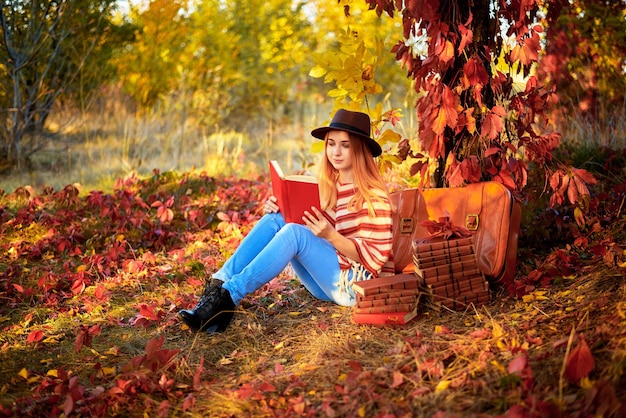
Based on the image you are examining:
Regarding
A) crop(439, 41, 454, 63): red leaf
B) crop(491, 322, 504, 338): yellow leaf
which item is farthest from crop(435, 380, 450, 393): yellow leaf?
crop(439, 41, 454, 63): red leaf

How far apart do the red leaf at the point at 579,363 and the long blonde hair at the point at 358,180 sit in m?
1.22

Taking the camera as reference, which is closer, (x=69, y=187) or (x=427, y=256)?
(x=427, y=256)

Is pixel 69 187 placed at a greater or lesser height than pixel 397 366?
greater

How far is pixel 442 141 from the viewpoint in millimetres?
3070

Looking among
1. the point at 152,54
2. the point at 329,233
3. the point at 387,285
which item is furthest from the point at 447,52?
the point at 152,54

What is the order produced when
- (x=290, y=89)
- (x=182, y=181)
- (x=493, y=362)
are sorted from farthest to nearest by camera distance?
(x=290, y=89), (x=182, y=181), (x=493, y=362)

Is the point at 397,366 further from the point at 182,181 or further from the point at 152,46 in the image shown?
the point at 152,46

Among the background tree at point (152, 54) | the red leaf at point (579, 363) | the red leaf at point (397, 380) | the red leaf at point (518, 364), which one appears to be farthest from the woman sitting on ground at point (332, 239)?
the background tree at point (152, 54)

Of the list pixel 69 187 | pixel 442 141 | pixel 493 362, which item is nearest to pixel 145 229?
pixel 69 187

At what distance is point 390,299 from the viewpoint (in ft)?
8.80

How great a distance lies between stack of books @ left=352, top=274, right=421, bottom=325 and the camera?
8.77 feet

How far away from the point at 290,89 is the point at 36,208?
691 cm

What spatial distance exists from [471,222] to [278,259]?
906 mm

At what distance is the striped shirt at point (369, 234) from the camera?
295 cm
